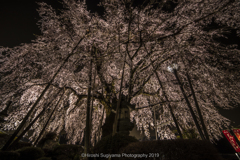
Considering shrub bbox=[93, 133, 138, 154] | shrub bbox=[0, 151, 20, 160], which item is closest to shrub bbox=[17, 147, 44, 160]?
shrub bbox=[0, 151, 20, 160]

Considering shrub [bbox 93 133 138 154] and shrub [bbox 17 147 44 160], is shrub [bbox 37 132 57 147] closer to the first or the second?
shrub [bbox 17 147 44 160]

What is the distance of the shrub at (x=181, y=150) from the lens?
2.65 meters

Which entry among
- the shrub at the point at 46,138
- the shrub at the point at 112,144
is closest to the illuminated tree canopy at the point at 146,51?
the shrub at the point at 46,138

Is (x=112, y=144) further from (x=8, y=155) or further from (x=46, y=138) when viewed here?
(x=46, y=138)

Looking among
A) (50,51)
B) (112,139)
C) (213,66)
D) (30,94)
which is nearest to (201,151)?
(112,139)

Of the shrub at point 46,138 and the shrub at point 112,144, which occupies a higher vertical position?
the shrub at point 46,138

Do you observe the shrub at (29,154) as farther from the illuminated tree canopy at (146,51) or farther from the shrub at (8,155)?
the illuminated tree canopy at (146,51)

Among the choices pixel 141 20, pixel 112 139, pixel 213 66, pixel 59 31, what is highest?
pixel 141 20

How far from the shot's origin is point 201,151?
267 centimetres

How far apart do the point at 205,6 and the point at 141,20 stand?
3.45 meters

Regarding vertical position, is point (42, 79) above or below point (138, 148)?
above

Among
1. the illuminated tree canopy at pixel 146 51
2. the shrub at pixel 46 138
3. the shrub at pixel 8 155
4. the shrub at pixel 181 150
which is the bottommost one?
the shrub at pixel 181 150

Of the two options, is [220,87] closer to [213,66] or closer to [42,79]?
[213,66]

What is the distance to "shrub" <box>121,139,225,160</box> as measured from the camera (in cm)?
265
